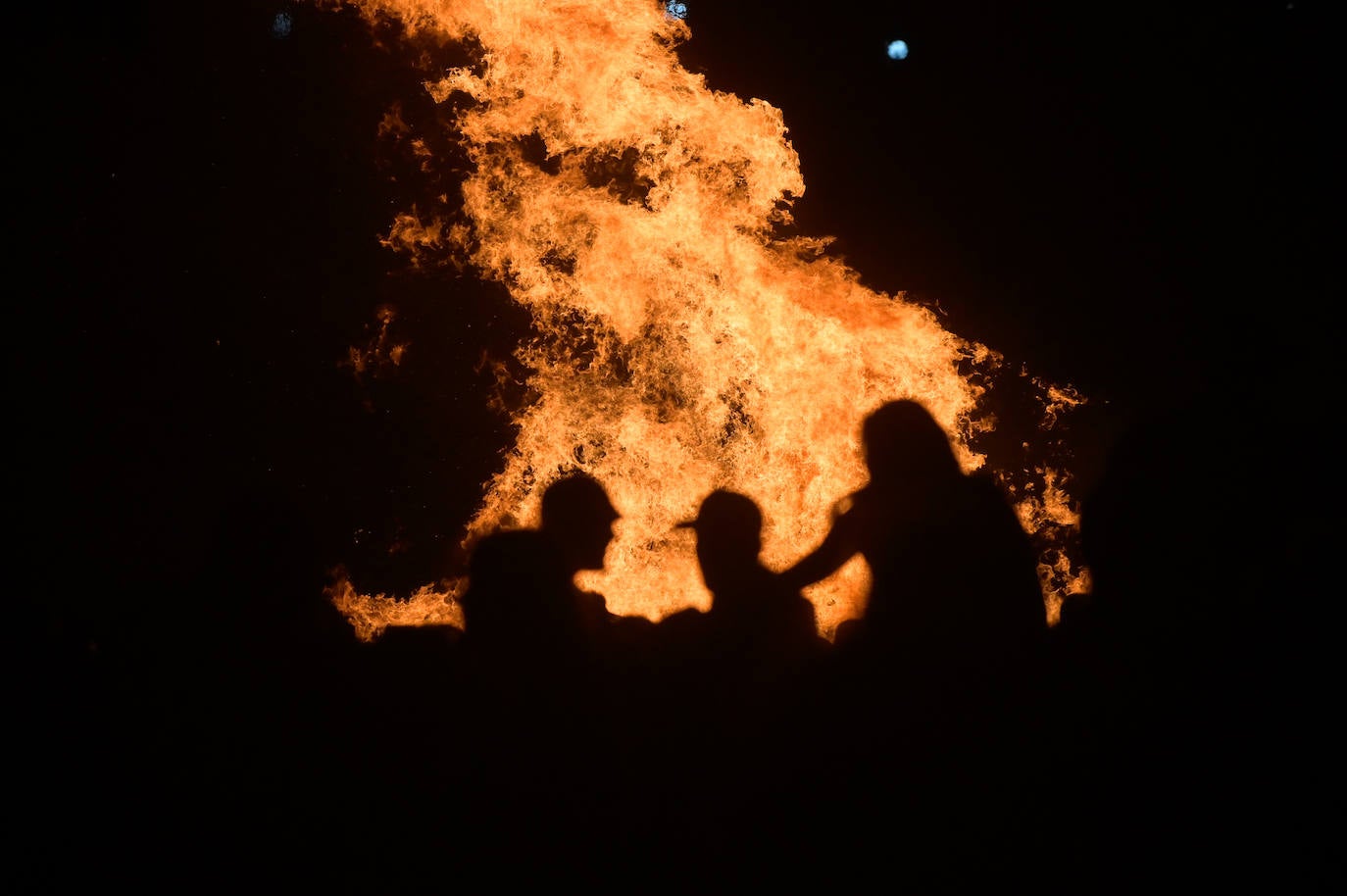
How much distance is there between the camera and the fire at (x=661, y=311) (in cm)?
329

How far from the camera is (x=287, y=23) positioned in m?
3.65

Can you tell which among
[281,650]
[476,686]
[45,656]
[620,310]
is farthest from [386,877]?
[620,310]

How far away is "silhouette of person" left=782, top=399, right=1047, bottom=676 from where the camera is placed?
273 cm

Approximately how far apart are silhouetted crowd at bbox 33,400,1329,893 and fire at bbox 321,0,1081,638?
6.4 inches

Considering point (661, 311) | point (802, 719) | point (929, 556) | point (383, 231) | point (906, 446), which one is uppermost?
point (383, 231)

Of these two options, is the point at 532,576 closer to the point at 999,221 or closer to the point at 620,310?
the point at 620,310

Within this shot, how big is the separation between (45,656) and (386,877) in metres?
2.37

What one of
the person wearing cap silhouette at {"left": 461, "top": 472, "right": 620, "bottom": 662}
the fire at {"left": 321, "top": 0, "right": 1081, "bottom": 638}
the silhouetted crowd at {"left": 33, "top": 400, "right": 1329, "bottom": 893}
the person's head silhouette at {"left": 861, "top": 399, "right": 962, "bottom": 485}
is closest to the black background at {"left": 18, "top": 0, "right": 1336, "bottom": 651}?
the fire at {"left": 321, "top": 0, "right": 1081, "bottom": 638}

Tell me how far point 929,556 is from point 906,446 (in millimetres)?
683

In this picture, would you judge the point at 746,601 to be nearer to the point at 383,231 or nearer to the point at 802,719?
the point at 802,719

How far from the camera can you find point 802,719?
115 inches

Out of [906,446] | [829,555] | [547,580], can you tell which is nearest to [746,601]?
[829,555]

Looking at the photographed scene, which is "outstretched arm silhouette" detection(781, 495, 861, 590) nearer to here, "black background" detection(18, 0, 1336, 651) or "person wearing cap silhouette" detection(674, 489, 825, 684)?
"person wearing cap silhouette" detection(674, 489, 825, 684)

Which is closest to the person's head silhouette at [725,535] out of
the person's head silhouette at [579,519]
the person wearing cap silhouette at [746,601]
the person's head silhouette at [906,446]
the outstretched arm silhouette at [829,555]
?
the person wearing cap silhouette at [746,601]
